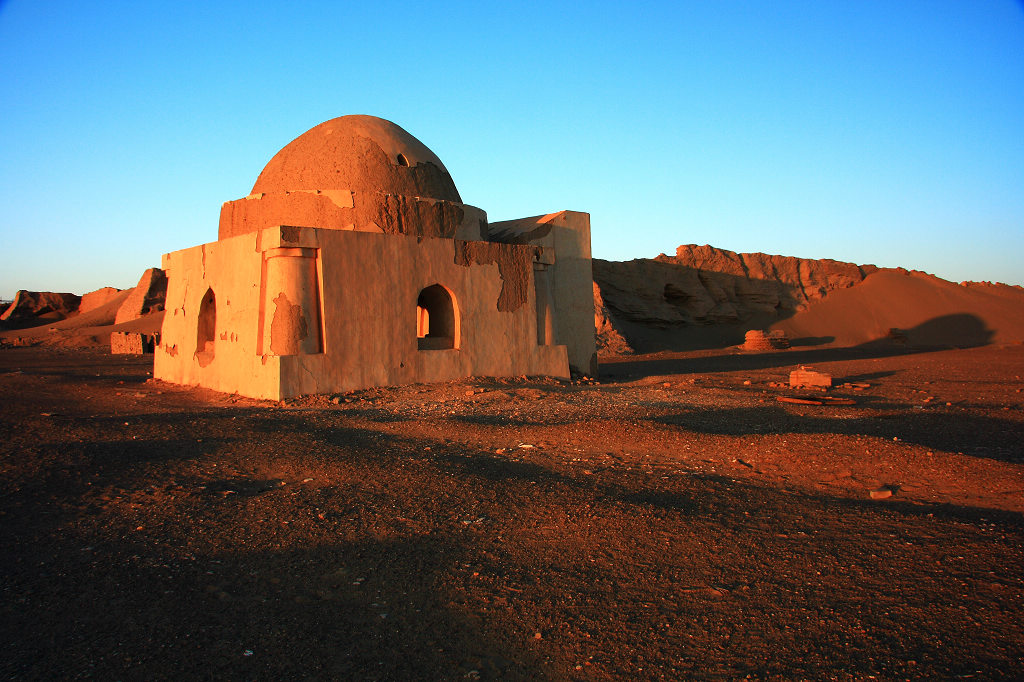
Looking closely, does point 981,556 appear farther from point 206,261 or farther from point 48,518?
point 206,261

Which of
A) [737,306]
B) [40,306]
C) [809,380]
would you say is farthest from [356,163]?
[40,306]

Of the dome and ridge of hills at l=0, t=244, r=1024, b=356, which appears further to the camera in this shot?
ridge of hills at l=0, t=244, r=1024, b=356

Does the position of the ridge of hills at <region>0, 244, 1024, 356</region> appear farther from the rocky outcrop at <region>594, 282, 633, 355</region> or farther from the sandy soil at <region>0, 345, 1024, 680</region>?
the sandy soil at <region>0, 345, 1024, 680</region>

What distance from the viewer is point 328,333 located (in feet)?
32.5

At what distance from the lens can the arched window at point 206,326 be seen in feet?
40.1

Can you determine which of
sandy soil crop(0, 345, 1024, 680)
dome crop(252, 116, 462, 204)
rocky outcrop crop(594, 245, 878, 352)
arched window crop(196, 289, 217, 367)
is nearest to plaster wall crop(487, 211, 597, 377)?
dome crop(252, 116, 462, 204)

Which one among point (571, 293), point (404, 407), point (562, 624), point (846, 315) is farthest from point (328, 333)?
point (846, 315)

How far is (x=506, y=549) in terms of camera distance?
3.86 meters

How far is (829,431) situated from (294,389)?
6.52 meters

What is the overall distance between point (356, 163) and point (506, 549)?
8753 millimetres

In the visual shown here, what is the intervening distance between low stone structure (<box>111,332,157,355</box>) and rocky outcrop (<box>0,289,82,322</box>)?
13736 millimetres

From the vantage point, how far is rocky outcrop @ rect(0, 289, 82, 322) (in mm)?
31047

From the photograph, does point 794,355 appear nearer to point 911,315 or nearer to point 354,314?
point 911,315

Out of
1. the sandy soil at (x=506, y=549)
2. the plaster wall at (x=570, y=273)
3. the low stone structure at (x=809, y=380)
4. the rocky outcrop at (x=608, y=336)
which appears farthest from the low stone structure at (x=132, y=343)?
Answer: the low stone structure at (x=809, y=380)
